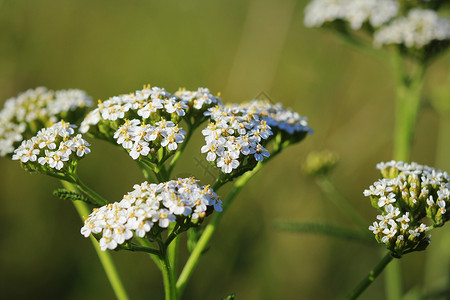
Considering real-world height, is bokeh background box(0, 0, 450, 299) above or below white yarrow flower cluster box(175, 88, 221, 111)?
below

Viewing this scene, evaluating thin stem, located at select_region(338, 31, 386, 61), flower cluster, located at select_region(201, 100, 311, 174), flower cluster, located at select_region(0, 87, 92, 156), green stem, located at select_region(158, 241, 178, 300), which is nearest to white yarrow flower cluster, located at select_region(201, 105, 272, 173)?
flower cluster, located at select_region(201, 100, 311, 174)

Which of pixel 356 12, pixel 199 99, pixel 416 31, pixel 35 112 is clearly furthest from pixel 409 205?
pixel 356 12

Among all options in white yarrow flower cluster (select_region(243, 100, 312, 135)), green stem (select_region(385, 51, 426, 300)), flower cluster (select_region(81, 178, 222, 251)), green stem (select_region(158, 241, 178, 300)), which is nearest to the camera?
flower cluster (select_region(81, 178, 222, 251))

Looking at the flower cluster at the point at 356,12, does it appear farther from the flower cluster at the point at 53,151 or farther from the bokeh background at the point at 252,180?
the flower cluster at the point at 53,151

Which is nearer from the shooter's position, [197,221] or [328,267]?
[197,221]

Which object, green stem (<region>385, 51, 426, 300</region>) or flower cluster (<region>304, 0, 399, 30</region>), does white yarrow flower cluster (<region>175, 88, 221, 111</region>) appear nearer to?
green stem (<region>385, 51, 426, 300</region>)

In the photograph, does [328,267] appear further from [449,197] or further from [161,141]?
[161,141]

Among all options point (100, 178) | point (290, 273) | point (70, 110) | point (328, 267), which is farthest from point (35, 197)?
point (328, 267)
